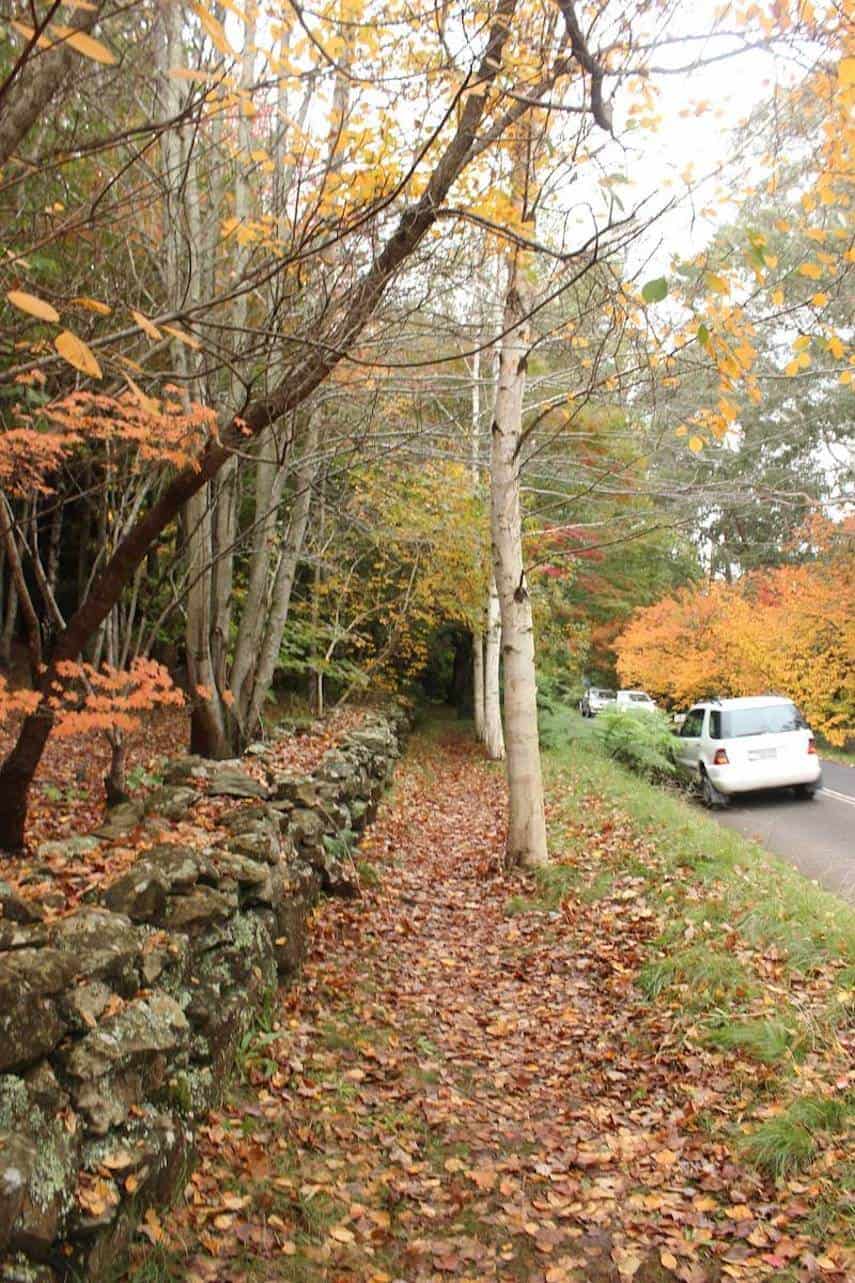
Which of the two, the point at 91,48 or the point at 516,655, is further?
the point at 516,655

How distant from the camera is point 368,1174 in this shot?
3896mm

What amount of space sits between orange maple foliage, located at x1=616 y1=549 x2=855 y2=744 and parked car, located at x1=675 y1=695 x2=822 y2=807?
8007mm

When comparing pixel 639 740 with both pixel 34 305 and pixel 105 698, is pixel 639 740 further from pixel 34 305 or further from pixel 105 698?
pixel 34 305

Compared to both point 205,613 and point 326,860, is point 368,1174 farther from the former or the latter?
point 205,613

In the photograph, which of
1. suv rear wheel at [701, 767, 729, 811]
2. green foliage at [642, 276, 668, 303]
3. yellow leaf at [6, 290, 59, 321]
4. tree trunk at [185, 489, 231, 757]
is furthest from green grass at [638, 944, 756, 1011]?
suv rear wheel at [701, 767, 729, 811]

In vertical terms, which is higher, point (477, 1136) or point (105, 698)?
point (105, 698)

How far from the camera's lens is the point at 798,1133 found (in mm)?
3707

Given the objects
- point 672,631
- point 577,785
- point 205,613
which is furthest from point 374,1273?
point 672,631

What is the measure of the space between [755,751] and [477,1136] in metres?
10.7

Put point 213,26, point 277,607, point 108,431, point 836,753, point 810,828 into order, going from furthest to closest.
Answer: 1. point 836,753
2. point 810,828
3. point 277,607
4. point 108,431
5. point 213,26

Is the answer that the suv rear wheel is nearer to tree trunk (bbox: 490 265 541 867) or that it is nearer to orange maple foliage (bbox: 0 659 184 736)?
tree trunk (bbox: 490 265 541 867)

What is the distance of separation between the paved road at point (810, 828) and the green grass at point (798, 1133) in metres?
3.63

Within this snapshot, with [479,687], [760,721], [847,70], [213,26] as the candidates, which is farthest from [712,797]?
[213,26]

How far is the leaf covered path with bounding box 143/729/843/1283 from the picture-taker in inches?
131
